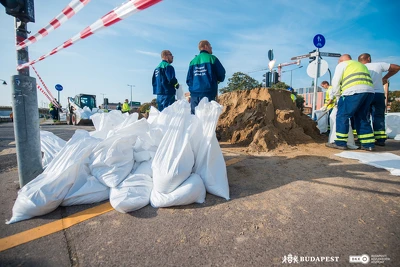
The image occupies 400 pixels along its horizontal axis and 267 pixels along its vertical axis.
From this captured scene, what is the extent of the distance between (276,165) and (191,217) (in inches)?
57.3

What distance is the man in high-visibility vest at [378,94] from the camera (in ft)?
11.1

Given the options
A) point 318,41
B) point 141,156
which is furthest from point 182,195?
point 318,41

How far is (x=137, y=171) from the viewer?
1.67 m

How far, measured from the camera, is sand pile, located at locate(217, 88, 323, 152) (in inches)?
130

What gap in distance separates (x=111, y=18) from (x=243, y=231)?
6.15 feet

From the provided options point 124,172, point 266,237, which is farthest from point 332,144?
point 124,172

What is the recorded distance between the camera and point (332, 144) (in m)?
3.29

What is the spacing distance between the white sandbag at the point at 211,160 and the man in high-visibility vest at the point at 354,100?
8.68 feet

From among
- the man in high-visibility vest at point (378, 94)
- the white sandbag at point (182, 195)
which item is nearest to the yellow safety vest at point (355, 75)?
the man in high-visibility vest at point (378, 94)

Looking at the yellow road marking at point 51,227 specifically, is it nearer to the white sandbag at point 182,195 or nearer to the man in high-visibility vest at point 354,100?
the white sandbag at point 182,195

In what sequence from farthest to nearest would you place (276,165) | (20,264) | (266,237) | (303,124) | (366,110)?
(303,124) < (366,110) < (276,165) < (266,237) < (20,264)

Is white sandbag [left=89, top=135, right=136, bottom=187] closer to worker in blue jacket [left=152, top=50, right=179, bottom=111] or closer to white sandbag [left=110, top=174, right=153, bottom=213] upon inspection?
white sandbag [left=110, top=174, right=153, bottom=213]

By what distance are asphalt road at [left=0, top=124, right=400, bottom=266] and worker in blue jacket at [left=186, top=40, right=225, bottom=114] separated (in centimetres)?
197

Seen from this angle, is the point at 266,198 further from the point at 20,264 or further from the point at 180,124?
the point at 20,264
